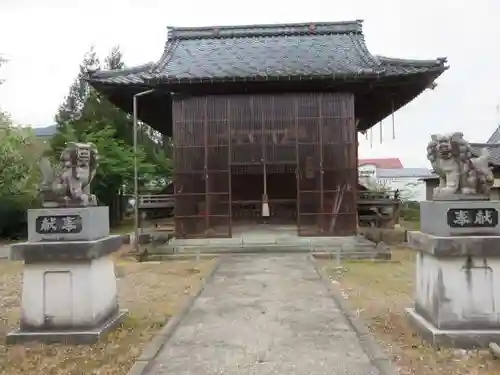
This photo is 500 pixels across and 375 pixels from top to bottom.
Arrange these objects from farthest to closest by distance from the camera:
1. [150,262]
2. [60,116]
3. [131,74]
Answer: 1. [60,116]
2. [131,74]
3. [150,262]

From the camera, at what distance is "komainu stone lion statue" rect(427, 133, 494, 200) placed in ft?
19.3

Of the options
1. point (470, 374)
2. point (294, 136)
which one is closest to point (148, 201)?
point (294, 136)

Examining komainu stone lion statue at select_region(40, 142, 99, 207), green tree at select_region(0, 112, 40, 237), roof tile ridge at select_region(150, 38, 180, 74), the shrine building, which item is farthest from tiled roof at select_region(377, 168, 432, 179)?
komainu stone lion statue at select_region(40, 142, 99, 207)

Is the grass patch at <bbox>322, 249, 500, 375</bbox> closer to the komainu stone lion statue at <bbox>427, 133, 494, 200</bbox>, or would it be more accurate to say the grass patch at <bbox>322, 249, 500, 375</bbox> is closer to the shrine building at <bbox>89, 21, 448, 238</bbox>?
the komainu stone lion statue at <bbox>427, 133, 494, 200</bbox>

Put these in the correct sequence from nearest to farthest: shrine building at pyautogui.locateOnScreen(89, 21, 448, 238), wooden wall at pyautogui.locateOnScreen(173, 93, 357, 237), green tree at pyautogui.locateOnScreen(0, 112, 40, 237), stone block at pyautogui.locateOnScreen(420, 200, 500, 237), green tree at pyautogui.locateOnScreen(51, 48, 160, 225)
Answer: stone block at pyautogui.locateOnScreen(420, 200, 500, 237) → shrine building at pyautogui.locateOnScreen(89, 21, 448, 238) → wooden wall at pyautogui.locateOnScreen(173, 93, 357, 237) → green tree at pyautogui.locateOnScreen(0, 112, 40, 237) → green tree at pyautogui.locateOnScreen(51, 48, 160, 225)

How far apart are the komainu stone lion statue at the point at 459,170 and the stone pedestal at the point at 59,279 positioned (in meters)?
4.34

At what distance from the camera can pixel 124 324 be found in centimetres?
682

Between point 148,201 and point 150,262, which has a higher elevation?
point 148,201

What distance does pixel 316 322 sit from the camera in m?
6.62

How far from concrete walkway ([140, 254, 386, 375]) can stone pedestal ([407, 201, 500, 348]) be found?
1.03m

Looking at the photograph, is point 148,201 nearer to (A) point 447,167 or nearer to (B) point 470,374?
(A) point 447,167

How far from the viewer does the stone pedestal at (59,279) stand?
5.89m

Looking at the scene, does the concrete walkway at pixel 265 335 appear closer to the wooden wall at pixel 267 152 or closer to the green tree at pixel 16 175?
the wooden wall at pixel 267 152

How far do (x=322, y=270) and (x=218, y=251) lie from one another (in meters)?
4.09
